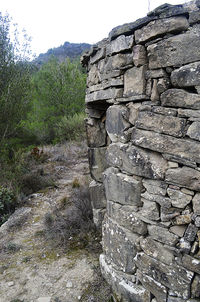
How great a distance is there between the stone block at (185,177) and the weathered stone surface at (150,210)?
0.33 m

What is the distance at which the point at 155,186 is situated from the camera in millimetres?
2127

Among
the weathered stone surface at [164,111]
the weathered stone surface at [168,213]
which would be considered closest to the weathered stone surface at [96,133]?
the weathered stone surface at [164,111]

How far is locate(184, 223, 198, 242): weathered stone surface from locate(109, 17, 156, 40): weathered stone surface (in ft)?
5.94

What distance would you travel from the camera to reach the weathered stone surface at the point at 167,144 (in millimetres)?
1807

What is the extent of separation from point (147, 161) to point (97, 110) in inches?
67.4

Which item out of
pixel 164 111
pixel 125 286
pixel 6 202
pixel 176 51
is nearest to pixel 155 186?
pixel 164 111

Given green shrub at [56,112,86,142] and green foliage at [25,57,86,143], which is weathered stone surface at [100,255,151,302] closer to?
green shrub at [56,112,86,142]

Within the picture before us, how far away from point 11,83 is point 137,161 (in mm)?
5931

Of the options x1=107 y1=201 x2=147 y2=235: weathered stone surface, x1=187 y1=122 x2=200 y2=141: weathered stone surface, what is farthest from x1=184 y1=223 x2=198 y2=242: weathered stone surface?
x1=187 y1=122 x2=200 y2=141: weathered stone surface

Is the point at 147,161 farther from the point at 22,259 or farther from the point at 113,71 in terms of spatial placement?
the point at 22,259

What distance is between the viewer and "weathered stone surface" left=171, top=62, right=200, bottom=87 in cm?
172

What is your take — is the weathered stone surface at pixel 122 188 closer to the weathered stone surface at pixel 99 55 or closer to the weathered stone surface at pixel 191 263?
the weathered stone surface at pixel 191 263

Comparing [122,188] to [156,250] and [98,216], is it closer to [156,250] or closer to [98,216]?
[156,250]

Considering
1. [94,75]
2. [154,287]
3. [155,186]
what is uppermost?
[94,75]
